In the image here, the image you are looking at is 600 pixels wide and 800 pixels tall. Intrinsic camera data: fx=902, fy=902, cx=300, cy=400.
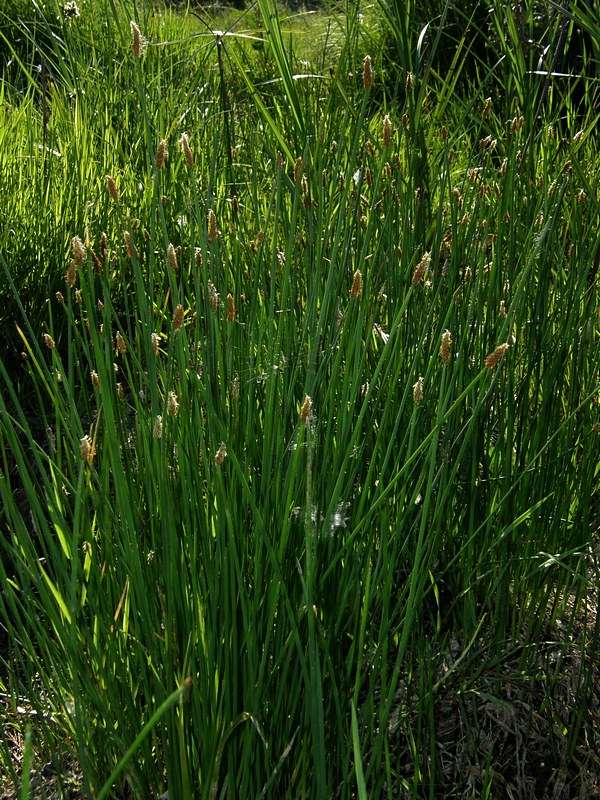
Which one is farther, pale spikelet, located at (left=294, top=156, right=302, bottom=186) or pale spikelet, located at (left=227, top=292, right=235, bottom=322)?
pale spikelet, located at (left=294, top=156, right=302, bottom=186)

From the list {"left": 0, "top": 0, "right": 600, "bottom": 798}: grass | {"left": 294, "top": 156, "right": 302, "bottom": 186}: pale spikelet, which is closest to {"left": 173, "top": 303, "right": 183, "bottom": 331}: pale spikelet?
{"left": 0, "top": 0, "right": 600, "bottom": 798}: grass

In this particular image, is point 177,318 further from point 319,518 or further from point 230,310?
point 319,518

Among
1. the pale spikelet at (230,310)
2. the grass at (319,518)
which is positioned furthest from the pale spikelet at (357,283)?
the pale spikelet at (230,310)

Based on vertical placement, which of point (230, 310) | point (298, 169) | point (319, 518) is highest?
point (298, 169)

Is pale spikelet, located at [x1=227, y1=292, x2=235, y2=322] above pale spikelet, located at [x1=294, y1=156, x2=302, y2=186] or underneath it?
underneath

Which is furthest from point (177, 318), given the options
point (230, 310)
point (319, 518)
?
point (319, 518)

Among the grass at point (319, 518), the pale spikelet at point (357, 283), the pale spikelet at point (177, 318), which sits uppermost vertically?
the pale spikelet at point (357, 283)

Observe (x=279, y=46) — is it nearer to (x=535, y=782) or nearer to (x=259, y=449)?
(x=259, y=449)

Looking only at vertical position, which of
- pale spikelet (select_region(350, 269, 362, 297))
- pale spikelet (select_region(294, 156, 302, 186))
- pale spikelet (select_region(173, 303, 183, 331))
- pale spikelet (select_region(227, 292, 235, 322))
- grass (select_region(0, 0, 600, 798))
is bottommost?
grass (select_region(0, 0, 600, 798))

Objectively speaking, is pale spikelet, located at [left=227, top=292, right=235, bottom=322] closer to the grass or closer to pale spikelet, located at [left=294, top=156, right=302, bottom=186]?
the grass

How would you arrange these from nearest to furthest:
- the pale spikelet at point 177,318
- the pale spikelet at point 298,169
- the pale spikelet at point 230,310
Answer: the pale spikelet at point 177,318
the pale spikelet at point 230,310
the pale spikelet at point 298,169

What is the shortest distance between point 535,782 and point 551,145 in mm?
1764

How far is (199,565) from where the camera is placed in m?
1.26

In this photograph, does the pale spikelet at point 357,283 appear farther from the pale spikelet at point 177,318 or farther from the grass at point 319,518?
the pale spikelet at point 177,318
